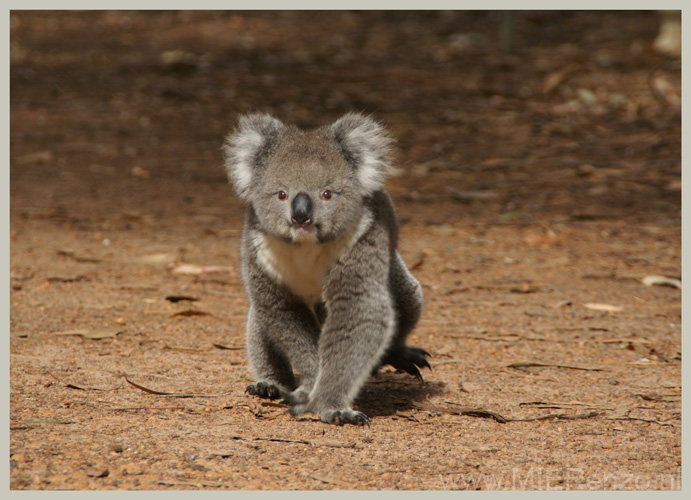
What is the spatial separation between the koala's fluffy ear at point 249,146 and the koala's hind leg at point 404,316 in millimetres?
767

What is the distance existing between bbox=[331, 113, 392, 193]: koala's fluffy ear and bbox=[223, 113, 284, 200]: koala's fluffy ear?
0.28 metres

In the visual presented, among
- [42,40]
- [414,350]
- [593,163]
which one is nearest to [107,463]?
[414,350]

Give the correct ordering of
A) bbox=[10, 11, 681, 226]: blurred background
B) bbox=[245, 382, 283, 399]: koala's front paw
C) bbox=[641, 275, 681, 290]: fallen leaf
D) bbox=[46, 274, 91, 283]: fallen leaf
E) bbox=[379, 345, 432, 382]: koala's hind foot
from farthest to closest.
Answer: bbox=[10, 11, 681, 226]: blurred background
bbox=[641, 275, 681, 290]: fallen leaf
bbox=[46, 274, 91, 283]: fallen leaf
bbox=[379, 345, 432, 382]: koala's hind foot
bbox=[245, 382, 283, 399]: koala's front paw

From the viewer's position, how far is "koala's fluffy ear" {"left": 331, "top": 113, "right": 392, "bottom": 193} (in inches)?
136

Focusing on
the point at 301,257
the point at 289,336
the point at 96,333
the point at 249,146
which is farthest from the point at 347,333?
the point at 96,333

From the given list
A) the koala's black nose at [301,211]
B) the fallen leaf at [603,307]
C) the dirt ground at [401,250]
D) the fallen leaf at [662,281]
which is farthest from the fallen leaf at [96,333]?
→ the fallen leaf at [662,281]

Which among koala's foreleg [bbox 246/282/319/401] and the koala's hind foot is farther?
the koala's hind foot

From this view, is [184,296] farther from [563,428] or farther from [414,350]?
[563,428]

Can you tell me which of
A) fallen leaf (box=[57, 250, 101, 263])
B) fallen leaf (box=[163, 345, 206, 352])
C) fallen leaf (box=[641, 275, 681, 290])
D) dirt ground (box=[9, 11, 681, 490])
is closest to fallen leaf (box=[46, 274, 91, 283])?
dirt ground (box=[9, 11, 681, 490])

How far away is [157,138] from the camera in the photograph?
390 inches

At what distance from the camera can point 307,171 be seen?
331 centimetres

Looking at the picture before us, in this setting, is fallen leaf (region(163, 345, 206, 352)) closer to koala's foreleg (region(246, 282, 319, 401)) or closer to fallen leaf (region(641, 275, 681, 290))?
koala's foreleg (region(246, 282, 319, 401))

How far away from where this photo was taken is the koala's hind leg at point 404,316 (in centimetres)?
380

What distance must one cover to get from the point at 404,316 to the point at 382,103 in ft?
24.2
